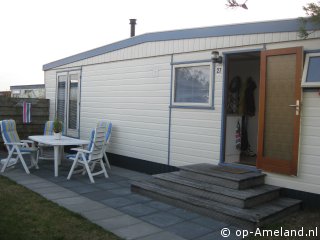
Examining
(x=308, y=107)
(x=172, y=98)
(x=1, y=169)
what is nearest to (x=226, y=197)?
(x=308, y=107)

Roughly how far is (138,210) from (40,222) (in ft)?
3.96

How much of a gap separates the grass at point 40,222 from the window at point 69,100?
430cm

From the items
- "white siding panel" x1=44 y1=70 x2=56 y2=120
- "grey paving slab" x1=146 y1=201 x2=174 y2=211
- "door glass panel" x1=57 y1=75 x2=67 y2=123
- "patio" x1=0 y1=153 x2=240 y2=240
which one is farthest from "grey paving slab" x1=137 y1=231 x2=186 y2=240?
"white siding panel" x1=44 y1=70 x2=56 y2=120

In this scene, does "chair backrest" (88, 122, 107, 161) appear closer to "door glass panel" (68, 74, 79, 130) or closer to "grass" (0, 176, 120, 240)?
"grass" (0, 176, 120, 240)

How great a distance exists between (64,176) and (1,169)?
1270 millimetres

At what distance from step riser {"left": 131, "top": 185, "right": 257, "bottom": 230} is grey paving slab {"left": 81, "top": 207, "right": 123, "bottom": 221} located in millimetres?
761

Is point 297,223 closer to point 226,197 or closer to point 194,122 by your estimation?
point 226,197

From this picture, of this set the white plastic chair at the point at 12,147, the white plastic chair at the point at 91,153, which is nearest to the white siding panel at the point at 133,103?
the white plastic chair at the point at 91,153

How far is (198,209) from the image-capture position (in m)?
4.58

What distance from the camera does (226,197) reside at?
175 inches

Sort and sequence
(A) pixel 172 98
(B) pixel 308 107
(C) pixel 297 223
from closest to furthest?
(C) pixel 297 223 < (B) pixel 308 107 < (A) pixel 172 98

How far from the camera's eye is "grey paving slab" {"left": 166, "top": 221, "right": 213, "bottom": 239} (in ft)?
12.6

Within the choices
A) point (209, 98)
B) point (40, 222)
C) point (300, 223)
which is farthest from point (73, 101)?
point (300, 223)

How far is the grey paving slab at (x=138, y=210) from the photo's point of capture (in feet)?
14.8
